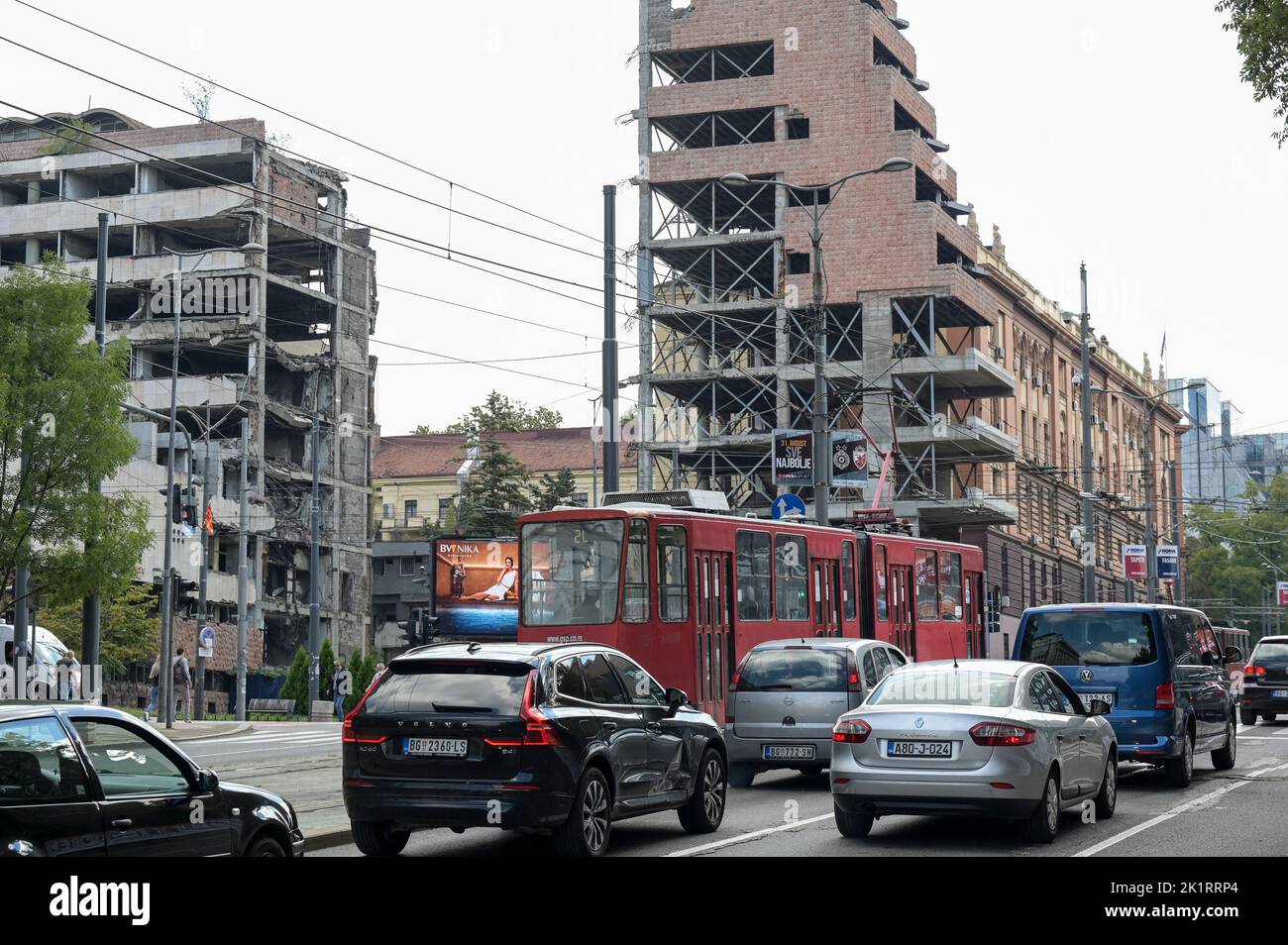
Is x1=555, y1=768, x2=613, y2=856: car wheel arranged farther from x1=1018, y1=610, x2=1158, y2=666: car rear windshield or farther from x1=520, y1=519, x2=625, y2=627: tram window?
x1=520, y1=519, x2=625, y2=627: tram window

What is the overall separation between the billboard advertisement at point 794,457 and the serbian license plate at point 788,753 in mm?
16425

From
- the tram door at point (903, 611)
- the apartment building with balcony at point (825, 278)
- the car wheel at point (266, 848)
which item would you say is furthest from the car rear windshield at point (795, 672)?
the apartment building with balcony at point (825, 278)

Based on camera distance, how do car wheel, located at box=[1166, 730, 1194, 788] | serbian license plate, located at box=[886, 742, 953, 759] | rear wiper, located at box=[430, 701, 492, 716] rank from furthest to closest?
car wheel, located at box=[1166, 730, 1194, 788], serbian license plate, located at box=[886, 742, 953, 759], rear wiper, located at box=[430, 701, 492, 716]

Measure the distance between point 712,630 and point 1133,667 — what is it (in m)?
6.72

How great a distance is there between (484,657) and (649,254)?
207ft

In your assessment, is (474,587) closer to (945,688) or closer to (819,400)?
(819,400)

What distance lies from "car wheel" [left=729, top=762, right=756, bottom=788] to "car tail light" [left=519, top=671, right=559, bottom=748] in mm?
7470

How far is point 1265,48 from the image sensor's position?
19.0m

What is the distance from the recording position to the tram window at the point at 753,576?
24.5 meters

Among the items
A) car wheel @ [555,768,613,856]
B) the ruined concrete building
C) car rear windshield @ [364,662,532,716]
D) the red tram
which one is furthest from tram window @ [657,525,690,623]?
the ruined concrete building

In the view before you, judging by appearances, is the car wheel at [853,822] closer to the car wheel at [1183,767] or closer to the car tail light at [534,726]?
the car tail light at [534,726]

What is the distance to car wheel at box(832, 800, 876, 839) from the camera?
14172 millimetres

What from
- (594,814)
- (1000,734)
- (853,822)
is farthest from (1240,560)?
(594,814)
